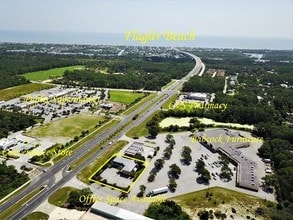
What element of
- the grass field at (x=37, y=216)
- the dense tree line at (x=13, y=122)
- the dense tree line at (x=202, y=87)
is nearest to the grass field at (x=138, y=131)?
the dense tree line at (x=13, y=122)

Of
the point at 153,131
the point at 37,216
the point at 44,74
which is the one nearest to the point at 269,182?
the point at 153,131

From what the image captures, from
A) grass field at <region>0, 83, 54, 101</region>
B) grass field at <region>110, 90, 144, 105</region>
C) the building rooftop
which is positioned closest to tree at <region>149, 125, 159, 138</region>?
the building rooftop

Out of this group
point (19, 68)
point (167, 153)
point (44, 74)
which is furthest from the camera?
point (19, 68)

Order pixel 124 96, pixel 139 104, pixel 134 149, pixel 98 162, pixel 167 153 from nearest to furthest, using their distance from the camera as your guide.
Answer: pixel 98 162, pixel 167 153, pixel 134 149, pixel 139 104, pixel 124 96

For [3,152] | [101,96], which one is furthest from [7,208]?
[101,96]

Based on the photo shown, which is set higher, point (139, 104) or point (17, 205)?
point (139, 104)

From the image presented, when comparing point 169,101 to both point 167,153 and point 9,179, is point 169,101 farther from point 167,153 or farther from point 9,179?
point 9,179

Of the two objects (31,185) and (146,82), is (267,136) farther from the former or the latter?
(146,82)
